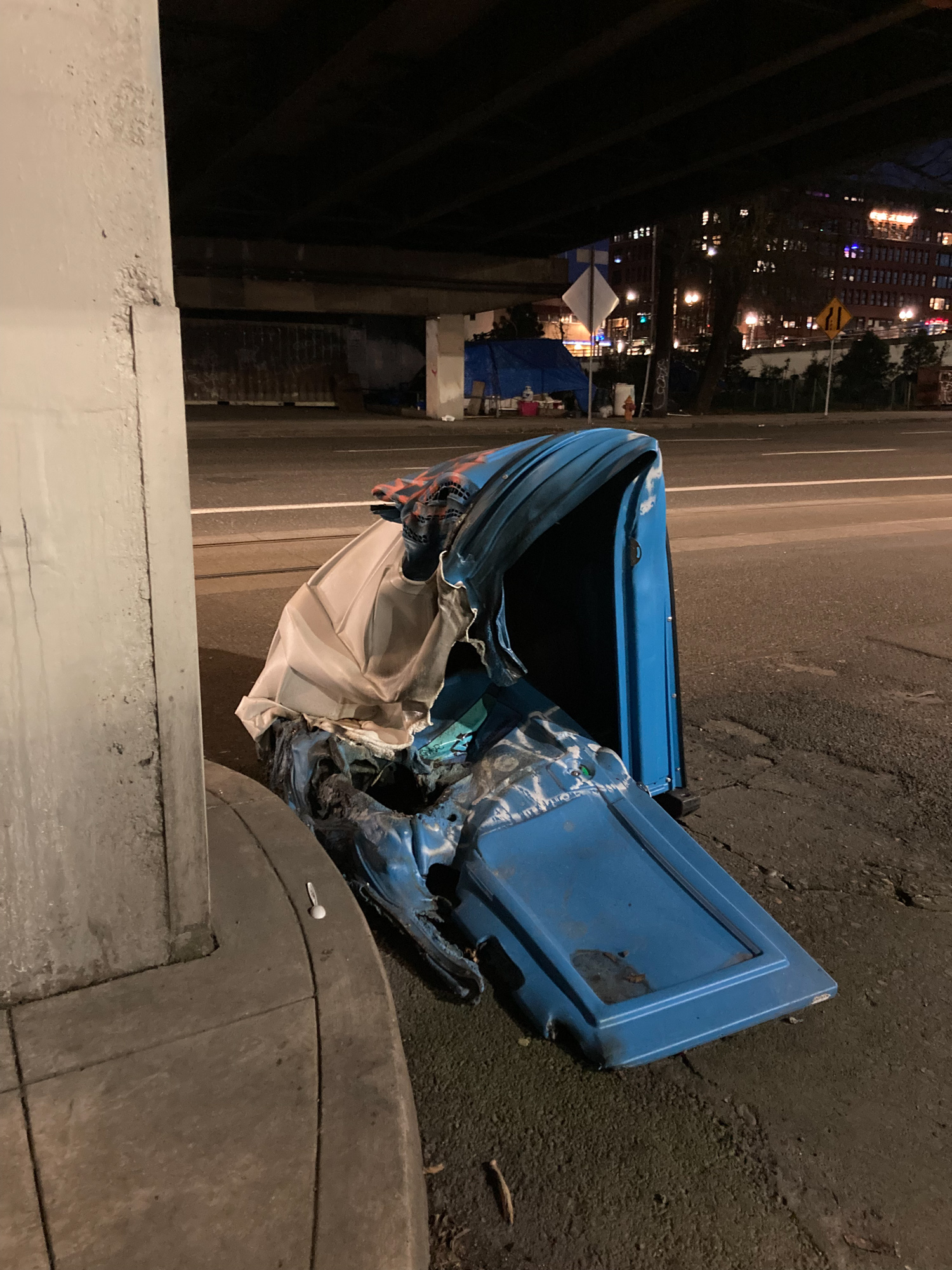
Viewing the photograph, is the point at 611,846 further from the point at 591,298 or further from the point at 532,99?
the point at 591,298

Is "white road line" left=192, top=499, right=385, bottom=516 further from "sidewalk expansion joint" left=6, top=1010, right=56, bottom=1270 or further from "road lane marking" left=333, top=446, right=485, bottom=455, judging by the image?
"sidewalk expansion joint" left=6, top=1010, right=56, bottom=1270

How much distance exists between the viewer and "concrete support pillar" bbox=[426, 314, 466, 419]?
25359 mm

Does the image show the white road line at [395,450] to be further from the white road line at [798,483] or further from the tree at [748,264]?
the tree at [748,264]

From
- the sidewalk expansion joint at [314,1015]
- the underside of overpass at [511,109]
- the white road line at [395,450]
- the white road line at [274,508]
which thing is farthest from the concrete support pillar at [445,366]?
the sidewalk expansion joint at [314,1015]

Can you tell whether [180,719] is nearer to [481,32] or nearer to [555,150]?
[481,32]

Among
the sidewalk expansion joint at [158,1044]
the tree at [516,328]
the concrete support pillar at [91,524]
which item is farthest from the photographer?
the tree at [516,328]

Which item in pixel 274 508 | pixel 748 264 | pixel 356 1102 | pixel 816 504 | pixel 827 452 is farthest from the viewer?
pixel 748 264

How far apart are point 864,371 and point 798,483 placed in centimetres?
3069

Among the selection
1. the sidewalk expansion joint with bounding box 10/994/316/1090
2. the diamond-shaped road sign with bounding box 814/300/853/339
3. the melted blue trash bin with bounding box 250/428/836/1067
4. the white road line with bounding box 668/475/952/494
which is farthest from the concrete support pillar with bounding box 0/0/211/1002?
the diamond-shaped road sign with bounding box 814/300/853/339

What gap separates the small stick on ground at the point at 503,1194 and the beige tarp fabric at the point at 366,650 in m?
1.45

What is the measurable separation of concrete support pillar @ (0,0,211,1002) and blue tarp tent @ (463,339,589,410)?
2671 cm

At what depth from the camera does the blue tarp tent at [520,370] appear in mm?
27812

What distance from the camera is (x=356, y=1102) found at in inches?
73.7

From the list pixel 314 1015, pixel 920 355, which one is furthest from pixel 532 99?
pixel 920 355
